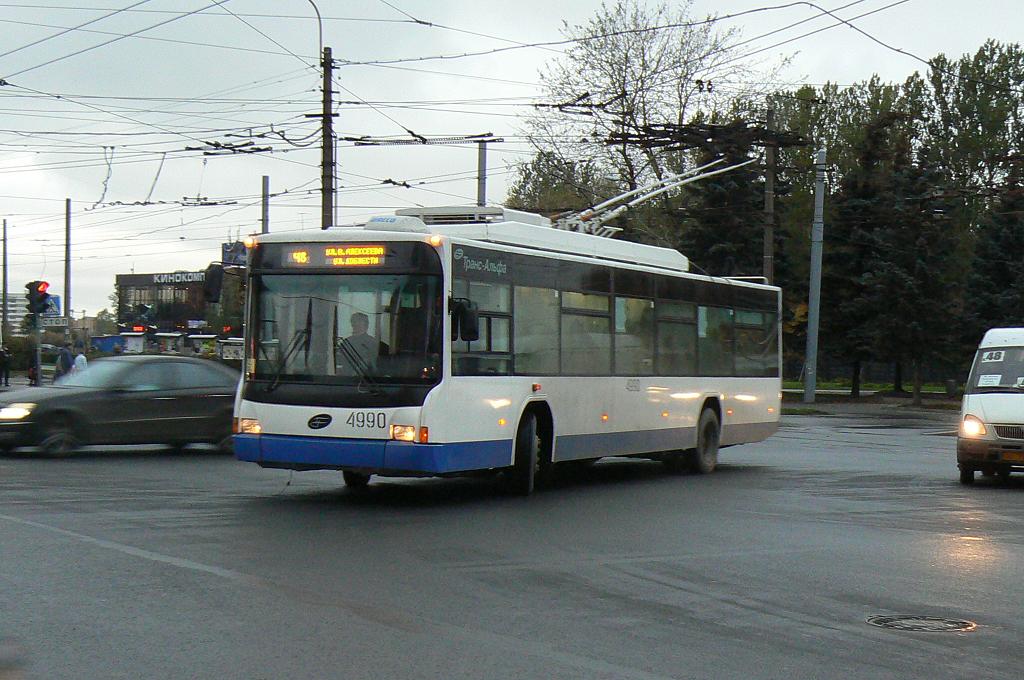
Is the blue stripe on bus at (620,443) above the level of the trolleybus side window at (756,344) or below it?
below

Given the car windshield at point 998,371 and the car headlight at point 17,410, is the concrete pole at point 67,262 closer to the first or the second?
the car headlight at point 17,410

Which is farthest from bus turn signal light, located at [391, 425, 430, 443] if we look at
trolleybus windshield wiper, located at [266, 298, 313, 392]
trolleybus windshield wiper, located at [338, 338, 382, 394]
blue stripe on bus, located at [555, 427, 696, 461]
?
blue stripe on bus, located at [555, 427, 696, 461]

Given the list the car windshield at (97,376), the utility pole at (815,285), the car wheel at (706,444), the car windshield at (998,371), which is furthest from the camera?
the utility pole at (815,285)

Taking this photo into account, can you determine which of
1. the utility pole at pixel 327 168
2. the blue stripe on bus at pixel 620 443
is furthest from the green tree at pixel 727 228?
the blue stripe on bus at pixel 620 443

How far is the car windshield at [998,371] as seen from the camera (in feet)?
58.8

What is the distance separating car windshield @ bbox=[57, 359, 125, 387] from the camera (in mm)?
19375

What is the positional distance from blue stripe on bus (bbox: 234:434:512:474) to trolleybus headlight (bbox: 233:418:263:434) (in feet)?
0.18

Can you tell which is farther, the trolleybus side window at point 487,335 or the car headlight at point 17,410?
the car headlight at point 17,410

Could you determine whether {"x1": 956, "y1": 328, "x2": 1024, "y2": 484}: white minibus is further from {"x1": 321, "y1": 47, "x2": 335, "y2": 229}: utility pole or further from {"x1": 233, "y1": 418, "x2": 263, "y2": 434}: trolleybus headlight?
{"x1": 321, "y1": 47, "x2": 335, "y2": 229}: utility pole

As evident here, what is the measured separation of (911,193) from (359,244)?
42198 mm

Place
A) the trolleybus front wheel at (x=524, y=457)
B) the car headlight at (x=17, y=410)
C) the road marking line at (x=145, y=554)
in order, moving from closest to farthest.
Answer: the road marking line at (x=145, y=554) < the trolleybus front wheel at (x=524, y=457) < the car headlight at (x=17, y=410)

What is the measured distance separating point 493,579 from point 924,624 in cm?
280

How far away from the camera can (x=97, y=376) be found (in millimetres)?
19500

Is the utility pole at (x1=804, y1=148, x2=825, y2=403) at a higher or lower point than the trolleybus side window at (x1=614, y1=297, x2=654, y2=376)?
higher
